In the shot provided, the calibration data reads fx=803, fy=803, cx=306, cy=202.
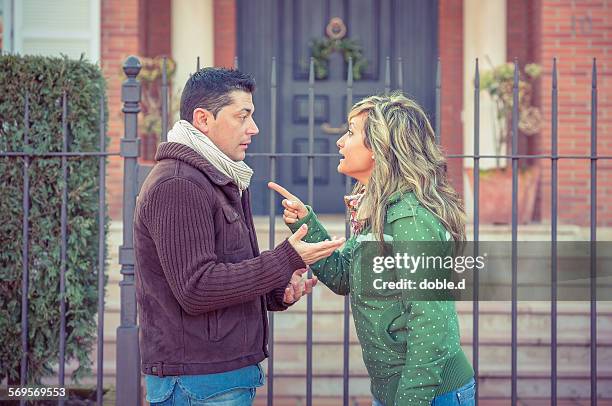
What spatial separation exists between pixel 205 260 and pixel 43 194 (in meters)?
2.21

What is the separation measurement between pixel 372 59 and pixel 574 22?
6.97 ft

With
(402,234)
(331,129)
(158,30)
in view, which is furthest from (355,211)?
(158,30)

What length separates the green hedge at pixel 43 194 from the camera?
4.17m

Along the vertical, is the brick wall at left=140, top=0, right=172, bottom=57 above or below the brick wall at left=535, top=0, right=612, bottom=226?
above

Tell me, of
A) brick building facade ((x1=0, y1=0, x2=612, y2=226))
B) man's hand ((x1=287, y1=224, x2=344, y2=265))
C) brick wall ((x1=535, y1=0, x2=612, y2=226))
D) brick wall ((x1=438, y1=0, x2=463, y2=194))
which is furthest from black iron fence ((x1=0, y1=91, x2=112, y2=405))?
brick wall ((x1=438, y1=0, x2=463, y2=194))

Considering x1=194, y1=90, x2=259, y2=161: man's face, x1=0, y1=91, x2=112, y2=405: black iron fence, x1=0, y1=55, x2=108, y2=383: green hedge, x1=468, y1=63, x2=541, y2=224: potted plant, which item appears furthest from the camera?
x1=468, y1=63, x2=541, y2=224: potted plant

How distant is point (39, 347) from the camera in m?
4.30

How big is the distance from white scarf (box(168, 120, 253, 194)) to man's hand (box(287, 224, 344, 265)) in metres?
0.27

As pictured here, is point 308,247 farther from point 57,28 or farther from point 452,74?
point 452,74

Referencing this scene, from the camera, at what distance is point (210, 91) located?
247 cm

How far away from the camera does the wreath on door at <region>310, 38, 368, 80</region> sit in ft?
28.3

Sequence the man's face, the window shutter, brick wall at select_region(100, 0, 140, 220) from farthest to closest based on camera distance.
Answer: brick wall at select_region(100, 0, 140, 220), the window shutter, the man's face

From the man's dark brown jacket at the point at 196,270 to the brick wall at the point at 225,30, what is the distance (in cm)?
650

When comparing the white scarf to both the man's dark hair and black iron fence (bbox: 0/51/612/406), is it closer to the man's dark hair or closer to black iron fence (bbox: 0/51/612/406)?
the man's dark hair
